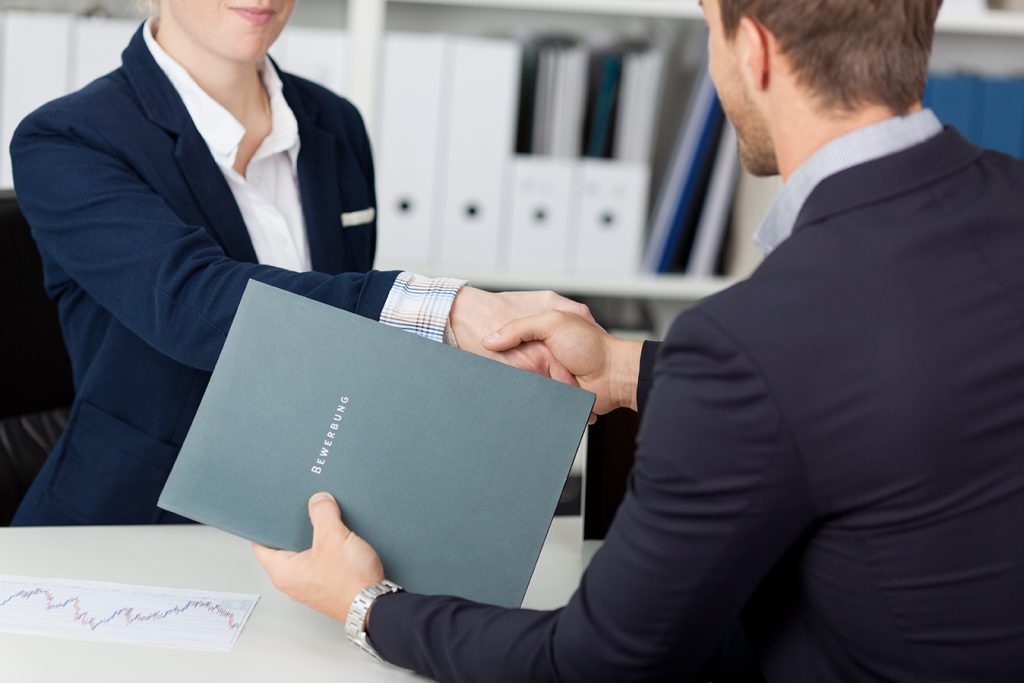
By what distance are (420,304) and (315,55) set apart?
1189 mm

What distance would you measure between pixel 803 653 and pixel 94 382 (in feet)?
2.98

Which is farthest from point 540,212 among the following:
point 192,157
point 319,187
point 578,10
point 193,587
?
point 193,587

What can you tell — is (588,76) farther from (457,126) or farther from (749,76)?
(749,76)

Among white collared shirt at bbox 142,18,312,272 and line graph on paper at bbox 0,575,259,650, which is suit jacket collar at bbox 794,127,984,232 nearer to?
line graph on paper at bbox 0,575,259,650

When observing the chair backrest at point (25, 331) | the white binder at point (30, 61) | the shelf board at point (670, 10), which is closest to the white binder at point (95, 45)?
the white binder at point (30, 61)

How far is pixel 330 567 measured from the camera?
1003 millimetres

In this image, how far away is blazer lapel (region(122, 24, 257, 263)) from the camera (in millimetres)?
1438

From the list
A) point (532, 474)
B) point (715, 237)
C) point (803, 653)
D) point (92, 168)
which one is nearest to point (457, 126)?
point (715, 237)

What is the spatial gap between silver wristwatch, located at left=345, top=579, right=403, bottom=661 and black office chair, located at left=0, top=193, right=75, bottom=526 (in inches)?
33.4

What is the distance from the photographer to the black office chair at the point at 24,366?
5.25 ft

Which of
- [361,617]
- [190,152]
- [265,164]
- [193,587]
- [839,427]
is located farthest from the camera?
[265,164]

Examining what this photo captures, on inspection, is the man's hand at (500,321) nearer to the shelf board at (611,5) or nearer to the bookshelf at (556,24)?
the bookshelf at (556,24)

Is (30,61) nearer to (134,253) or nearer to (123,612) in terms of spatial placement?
(134,253)

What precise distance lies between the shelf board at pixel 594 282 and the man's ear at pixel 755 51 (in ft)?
4.62
